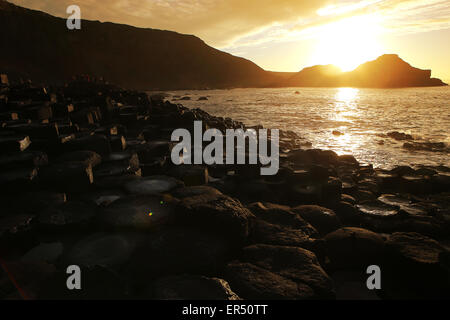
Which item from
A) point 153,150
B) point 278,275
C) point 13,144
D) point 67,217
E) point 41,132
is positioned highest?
point 41,132

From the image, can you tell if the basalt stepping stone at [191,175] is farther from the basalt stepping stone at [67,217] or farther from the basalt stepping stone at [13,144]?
the basalt stepping stone at [13,144]

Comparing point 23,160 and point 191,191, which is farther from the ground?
point 23,160

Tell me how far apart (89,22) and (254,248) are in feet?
360

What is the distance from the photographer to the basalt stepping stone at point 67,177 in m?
4.25

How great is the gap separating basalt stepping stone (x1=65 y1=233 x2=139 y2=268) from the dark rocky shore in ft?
0.04

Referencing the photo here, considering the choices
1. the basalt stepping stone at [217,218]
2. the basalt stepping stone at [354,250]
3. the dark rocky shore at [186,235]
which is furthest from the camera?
the basalt stepping stone at [354,250]

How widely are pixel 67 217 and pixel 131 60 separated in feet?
341

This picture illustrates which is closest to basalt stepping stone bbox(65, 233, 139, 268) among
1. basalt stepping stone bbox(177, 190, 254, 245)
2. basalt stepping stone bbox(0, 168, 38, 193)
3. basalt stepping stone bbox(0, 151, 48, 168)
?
basalt stepping stone bbox(177, 190, 254, 245)

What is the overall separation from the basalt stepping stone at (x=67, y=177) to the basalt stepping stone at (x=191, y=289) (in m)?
2.64

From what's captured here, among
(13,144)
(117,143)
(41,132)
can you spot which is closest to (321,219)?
(117,143)

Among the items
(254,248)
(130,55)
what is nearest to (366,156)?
(254,248)

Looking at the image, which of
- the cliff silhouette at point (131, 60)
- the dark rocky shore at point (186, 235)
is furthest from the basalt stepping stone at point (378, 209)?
the cliff silhouette at point (131, 60)

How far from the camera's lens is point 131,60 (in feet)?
310

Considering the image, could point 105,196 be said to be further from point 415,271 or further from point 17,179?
point 415,271
